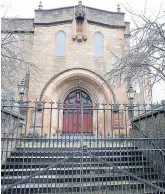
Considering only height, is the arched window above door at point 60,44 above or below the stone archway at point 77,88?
above

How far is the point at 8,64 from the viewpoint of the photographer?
25.2ft

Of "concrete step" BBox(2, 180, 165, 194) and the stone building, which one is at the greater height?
the stone building

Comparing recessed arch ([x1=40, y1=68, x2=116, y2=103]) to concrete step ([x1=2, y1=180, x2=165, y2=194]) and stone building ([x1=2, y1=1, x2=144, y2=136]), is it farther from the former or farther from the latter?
concrete step ([x1=2, y1=180, x2=165, y2=194])

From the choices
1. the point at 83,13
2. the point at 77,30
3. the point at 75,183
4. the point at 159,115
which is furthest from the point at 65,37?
the point at 75,183

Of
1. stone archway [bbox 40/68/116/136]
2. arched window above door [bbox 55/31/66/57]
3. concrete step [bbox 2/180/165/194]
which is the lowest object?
concrete step [bbox 2/180/165/194]

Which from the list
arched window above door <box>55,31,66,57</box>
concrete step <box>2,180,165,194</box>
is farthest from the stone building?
concrete step <box>2,180,165,194</box>

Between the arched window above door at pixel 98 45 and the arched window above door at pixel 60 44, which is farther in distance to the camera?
the arched window above door at pixel 98 45

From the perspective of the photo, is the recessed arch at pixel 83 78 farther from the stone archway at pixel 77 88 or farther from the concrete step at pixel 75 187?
the concrete step at pixel 75 187

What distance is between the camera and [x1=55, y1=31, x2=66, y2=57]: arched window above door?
14305 millimetres

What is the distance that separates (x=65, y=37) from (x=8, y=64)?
771 cm

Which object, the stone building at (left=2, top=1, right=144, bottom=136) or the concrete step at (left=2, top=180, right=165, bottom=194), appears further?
the stone building at (left=2, top=1, right=144, bottom=136)

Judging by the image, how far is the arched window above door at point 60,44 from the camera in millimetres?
14305

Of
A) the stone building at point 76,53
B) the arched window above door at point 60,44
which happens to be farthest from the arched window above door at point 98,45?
the arched window above door at point 60,44

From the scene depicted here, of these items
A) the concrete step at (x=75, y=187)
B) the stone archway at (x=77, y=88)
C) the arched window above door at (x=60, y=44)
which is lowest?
the concrete step at (x=75, y=187)
